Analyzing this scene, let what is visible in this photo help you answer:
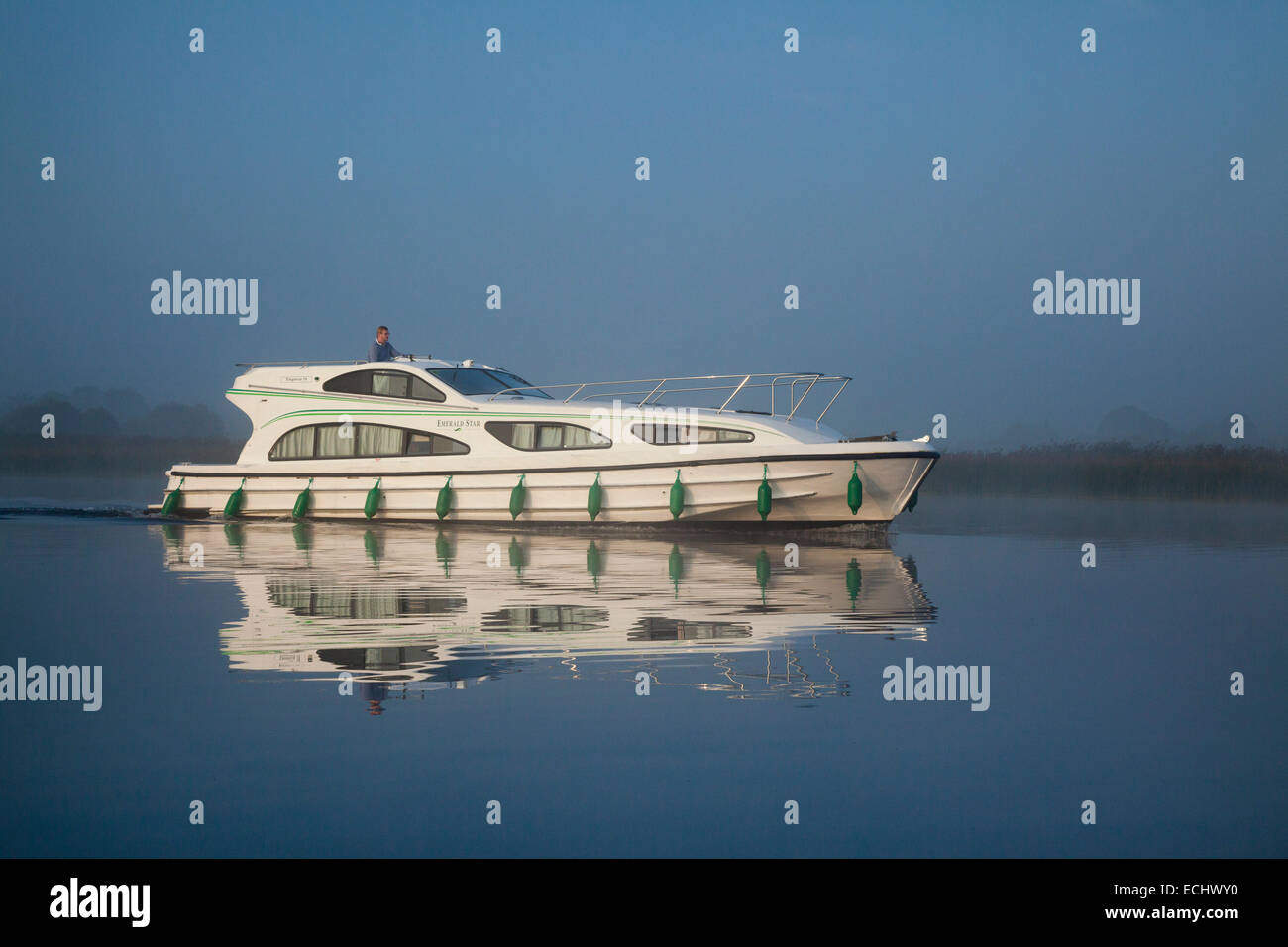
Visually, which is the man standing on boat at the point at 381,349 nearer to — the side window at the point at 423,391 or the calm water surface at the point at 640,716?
the side window at the point at 423,391

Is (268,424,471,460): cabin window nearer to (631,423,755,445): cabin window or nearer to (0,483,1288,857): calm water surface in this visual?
(631,423,755,445): cabin window

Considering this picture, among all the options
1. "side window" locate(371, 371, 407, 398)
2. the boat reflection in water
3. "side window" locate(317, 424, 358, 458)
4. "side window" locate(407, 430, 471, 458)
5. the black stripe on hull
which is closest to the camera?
the boat reflection in water

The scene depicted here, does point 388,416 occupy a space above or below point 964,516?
above

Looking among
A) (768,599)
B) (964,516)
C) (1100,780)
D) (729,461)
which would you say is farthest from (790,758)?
(964,516)

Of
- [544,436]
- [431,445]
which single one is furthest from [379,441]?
[544,436]

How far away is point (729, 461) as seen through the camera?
731 inches

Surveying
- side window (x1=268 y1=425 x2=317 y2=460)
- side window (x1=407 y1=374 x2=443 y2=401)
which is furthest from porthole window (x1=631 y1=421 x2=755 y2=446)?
side window (x1=268 y1=425 x2=317 y2=460)

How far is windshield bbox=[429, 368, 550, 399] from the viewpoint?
2098 cm

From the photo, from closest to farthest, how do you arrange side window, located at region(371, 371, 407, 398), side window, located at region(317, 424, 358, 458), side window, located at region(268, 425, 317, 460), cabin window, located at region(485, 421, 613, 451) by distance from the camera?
1. cabin window, located at region(485, 421, 613, 451)
2. side window, located at region(371, 371, 407, 398)
3. side window, located at region(317, 424, 358, 458)
4. side window, located at region(268, 425, 317, 460)

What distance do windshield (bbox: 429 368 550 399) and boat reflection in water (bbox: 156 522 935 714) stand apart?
361cm
